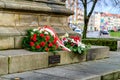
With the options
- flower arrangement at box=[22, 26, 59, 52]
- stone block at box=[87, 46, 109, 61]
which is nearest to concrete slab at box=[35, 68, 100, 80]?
flower arrangement at box=[22, 26, 59, 52]

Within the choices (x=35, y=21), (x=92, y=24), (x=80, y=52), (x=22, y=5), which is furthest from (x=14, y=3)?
(x=92, y=24)

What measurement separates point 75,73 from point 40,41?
1.37 metres

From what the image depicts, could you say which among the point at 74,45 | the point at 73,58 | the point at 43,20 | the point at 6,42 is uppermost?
the point at 43,20

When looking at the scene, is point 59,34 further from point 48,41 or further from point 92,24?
point 92,24

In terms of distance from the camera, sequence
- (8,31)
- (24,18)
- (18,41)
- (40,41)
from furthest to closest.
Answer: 1. (24,18)
2. (18,41)
3. (8,31)
4. (40,41)

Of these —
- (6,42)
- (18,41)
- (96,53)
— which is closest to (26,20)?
(18,41)

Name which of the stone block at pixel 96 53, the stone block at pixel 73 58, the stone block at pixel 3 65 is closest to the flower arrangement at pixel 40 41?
the stone block at pixel 73 58

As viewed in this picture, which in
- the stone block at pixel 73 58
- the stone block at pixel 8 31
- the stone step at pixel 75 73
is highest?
the stone block at pixel 8 31

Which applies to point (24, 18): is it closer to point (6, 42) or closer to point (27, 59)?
point (6, 42)

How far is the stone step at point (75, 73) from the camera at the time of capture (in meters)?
7.26

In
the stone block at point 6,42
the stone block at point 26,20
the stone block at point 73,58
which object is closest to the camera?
the stone block at point 6,42

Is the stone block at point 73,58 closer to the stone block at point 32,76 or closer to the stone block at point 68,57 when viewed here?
the stone block at point 68,57

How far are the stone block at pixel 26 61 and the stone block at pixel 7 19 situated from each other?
53.4 inches

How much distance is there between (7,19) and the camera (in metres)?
9.16
